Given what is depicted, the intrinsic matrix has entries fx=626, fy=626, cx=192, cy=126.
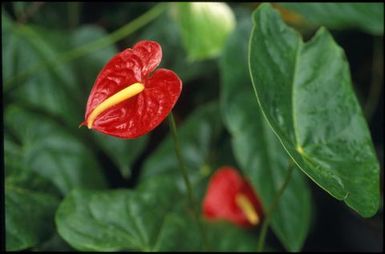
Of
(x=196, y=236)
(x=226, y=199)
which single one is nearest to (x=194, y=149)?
(x=226, y=199)

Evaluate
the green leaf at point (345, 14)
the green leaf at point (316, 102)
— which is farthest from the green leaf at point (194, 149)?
the green leaf at point (316, 102)

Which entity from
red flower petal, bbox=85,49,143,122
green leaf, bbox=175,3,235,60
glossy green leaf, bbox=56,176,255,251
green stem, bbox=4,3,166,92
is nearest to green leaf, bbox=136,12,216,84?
green stem, bbox=4,3,166,92

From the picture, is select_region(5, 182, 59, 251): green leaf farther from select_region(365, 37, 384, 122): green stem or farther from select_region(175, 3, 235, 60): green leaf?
select_region(365, 37, 384, 122): green stem

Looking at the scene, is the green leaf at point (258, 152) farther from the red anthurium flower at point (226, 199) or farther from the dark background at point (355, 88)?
the dark background at point (355, 88)

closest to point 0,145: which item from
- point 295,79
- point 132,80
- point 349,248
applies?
point 132,80

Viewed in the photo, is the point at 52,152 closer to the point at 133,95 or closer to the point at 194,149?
the point at 194,149

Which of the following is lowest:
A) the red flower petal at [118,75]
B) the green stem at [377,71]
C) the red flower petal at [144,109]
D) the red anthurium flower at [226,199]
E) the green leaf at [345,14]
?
the green stem at [377,71]
